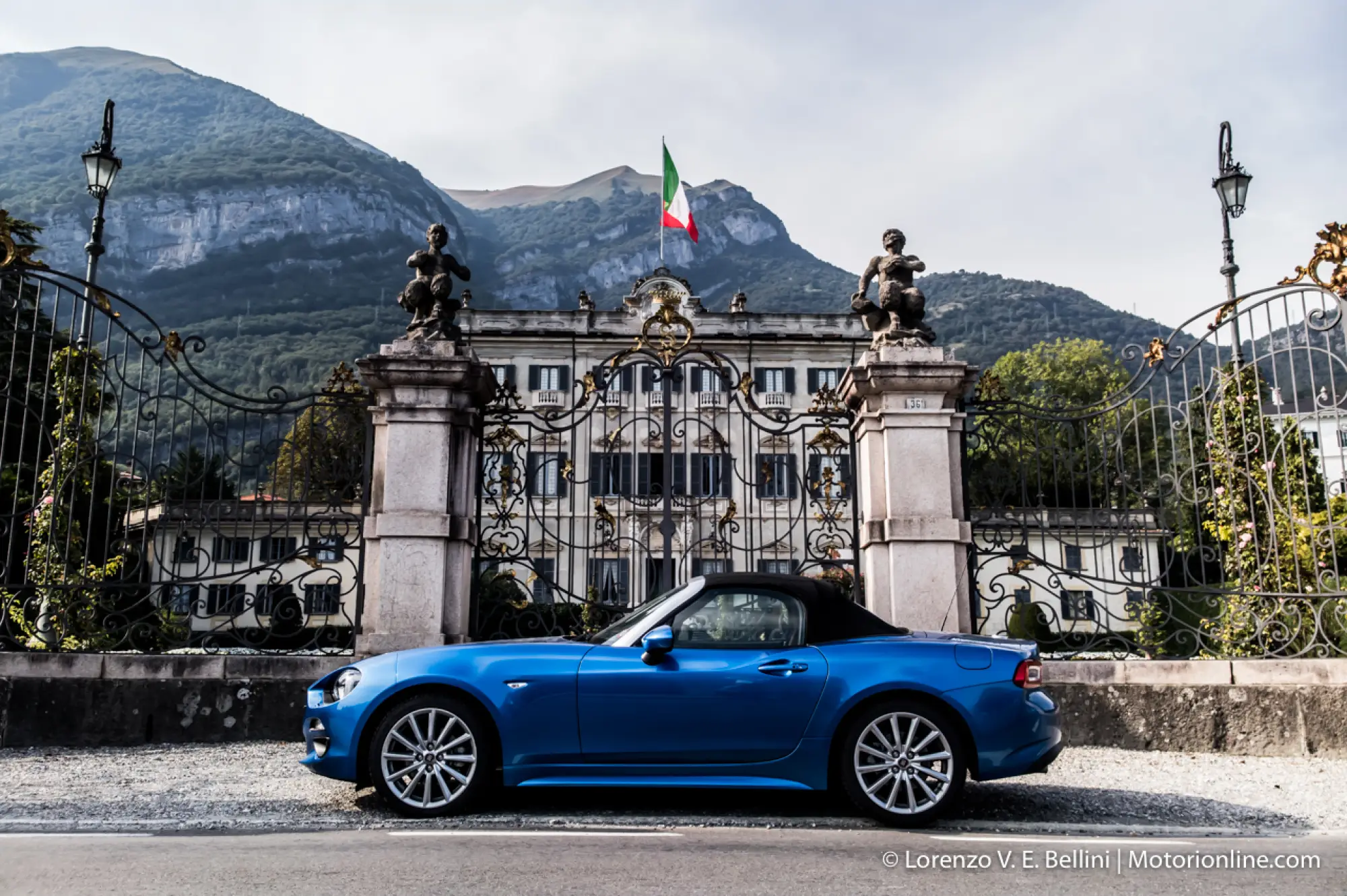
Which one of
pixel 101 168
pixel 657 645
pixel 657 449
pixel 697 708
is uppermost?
pixel 101 168

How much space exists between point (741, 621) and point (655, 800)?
1.26m

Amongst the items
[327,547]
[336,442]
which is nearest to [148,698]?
[327,547]

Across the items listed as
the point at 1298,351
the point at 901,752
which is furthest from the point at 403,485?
the point at 1298,351

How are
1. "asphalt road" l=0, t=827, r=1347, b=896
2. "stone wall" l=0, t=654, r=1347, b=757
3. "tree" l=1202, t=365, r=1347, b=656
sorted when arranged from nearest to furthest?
"asphalt road" l=0, t=827, r=1347, b=896 < "stone wall" l=0, t=654, r=1347, b=757 < "tree" l=1202, t=365, r=1347, b=656

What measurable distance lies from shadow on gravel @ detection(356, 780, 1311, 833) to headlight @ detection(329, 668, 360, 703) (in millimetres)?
697

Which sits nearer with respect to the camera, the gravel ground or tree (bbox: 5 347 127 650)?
the gravel ground

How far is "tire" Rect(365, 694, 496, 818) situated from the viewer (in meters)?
5.66

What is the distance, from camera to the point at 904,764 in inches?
222

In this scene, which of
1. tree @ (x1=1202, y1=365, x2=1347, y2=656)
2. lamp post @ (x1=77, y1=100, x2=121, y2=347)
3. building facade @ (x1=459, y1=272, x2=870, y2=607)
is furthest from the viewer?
lamp post @ (x1=77, y1=100, x2=121, y2=347)

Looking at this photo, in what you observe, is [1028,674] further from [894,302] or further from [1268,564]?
[1268,564]

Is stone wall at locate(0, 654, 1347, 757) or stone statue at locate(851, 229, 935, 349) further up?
stone statue at locate(851, 229, 935, 349)

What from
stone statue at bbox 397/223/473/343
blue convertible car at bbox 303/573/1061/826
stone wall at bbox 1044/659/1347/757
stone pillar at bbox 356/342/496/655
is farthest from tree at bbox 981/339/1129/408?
blue convertible car at bbox 303/573/1061/826

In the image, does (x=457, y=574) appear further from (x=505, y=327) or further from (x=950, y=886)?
(x=505, y=327)

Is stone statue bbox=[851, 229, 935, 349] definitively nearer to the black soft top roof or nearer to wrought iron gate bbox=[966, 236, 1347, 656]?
wrought iron gate bbox=[966, 236, 1347, 656]
